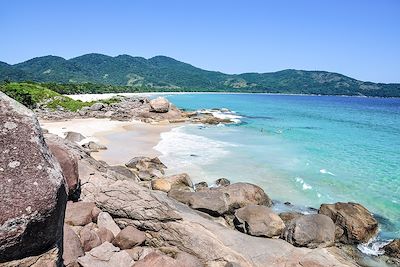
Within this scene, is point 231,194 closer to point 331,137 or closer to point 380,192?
point 380,192

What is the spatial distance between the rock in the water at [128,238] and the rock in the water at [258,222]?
13.7 ft

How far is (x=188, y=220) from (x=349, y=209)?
7.66 m

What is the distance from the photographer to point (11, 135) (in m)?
5.46

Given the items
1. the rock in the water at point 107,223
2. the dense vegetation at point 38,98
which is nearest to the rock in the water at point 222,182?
the rock in the water at point 107,223

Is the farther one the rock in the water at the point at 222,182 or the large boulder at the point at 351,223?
the rock in the water at the point at 222,182

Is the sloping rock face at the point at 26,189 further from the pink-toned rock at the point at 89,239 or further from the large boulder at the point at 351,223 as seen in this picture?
the large boulder at the point at 351,223

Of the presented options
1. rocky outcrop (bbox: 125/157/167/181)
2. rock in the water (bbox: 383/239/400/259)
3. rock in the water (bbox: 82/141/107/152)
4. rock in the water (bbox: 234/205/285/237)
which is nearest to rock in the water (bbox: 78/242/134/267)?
rock in the water (bbox: 234/205/285/237)

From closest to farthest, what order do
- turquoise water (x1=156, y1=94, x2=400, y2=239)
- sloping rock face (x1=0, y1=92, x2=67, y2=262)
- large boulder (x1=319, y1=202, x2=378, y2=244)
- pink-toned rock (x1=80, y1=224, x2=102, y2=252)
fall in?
sloping rock face (x1=0, y1=92, x2=67, y2=262) < pink-toned rock (x1=80, y1=224, x2=102, y2=252) < large boulder (x1=319, y1=202, x2=378, y2=244) < turquoise water (x1=156, y1=94, x2=400, y2=239)

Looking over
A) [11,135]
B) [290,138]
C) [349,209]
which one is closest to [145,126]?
[290,138]

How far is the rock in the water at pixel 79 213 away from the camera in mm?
8703

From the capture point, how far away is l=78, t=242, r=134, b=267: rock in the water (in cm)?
746

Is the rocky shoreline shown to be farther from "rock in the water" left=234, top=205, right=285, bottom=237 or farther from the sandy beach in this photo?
the sandy beach

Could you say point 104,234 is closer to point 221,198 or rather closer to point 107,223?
point 107,223

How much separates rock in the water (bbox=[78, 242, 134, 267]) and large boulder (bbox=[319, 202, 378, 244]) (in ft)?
28.3
